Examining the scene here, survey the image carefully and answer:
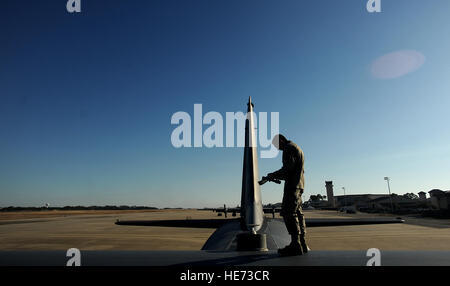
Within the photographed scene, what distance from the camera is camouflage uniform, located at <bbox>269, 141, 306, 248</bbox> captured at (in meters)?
3.64

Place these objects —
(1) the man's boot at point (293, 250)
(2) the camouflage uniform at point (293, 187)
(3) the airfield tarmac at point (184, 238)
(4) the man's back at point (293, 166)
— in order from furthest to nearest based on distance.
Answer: (3) the airfield tarmac at point (184, 238) → (4) the man's back at point (293, 166) → (2) the camouflage uniform at point (293, 187) → (1) the man's boot at point (293, 250)

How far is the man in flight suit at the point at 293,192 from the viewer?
3.62m

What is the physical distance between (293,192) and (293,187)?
3.0 inches

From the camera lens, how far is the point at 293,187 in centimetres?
374

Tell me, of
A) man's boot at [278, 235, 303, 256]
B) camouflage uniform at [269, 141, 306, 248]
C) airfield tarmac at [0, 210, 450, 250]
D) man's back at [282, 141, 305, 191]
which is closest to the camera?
man's boot at [278, 235, 303, 256]

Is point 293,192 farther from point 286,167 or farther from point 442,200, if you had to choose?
point 442,200

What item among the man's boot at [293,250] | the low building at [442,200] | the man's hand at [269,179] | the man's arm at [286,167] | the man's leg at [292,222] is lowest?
the low building at [442,200]

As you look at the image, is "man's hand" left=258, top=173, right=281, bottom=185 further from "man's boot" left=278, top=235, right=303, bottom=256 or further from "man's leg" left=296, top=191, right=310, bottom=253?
"man's boot" left=278, top=235, right=303, bottom=256

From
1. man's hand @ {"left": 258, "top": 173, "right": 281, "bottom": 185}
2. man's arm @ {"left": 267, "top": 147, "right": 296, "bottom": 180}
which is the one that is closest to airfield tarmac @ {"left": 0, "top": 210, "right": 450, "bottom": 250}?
man's hand @ {"left": 258, "top": 173, "right": 281, "bottom": 185}

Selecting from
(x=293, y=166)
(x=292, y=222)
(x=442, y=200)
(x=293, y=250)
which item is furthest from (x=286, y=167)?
(x=442, y=200)

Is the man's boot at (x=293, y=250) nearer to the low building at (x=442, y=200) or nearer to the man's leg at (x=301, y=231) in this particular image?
the man's leg at (x=301, y=231)

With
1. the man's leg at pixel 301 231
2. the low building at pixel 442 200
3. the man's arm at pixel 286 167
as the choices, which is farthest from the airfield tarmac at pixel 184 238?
the low building at pixel 442 200
